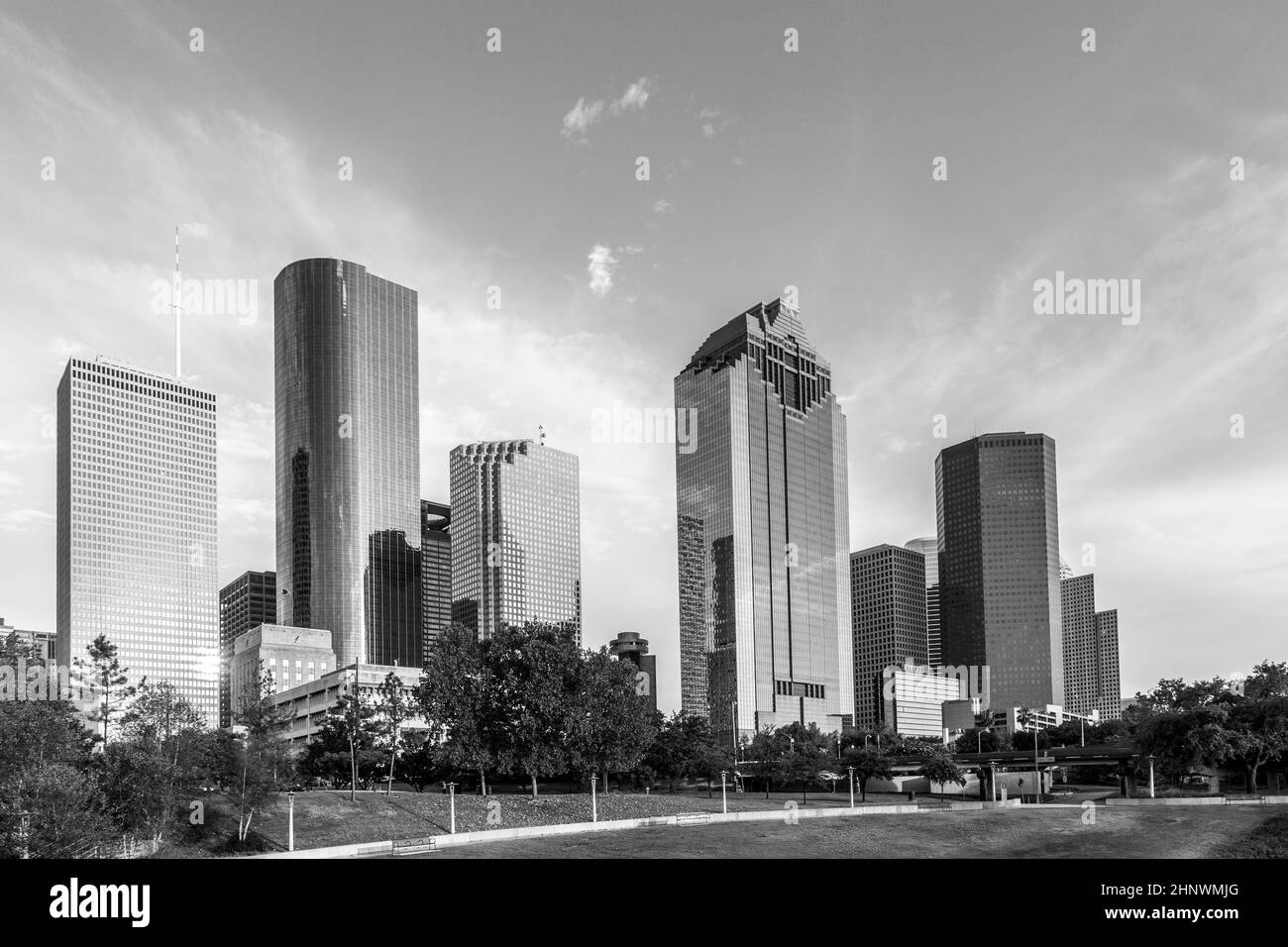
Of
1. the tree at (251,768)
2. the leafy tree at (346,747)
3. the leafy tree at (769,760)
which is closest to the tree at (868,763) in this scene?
the leafy tree at (769,760)

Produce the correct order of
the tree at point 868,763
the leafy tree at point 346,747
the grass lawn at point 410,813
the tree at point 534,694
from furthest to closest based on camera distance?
the tree at point 868,763, the leafy tree at point 346,747, the tree at point 534,694, the grass lawn at point 410,813

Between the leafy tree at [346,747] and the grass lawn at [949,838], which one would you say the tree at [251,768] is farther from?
the leafy tree at [346,747]

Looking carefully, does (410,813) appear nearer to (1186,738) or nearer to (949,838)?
(949,838)

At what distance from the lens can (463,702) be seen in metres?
77.2

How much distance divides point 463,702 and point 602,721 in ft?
32.8

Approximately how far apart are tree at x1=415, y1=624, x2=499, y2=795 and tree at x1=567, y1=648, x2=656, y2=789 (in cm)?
598

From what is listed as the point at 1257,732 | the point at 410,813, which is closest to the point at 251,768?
the point at 410,813

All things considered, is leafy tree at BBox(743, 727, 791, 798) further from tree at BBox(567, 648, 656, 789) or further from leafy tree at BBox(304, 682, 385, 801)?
leafy tree at BBox(304, 682, 385, 801)

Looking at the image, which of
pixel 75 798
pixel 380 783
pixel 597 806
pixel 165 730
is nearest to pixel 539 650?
pixel 597 806

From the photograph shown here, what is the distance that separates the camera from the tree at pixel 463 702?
76000 mm

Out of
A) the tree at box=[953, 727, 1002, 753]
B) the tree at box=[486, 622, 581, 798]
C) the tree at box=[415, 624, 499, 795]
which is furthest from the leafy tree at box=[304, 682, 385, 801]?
the tree at box=[953, 727, 1002, 753]

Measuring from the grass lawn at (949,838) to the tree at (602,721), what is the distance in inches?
572
